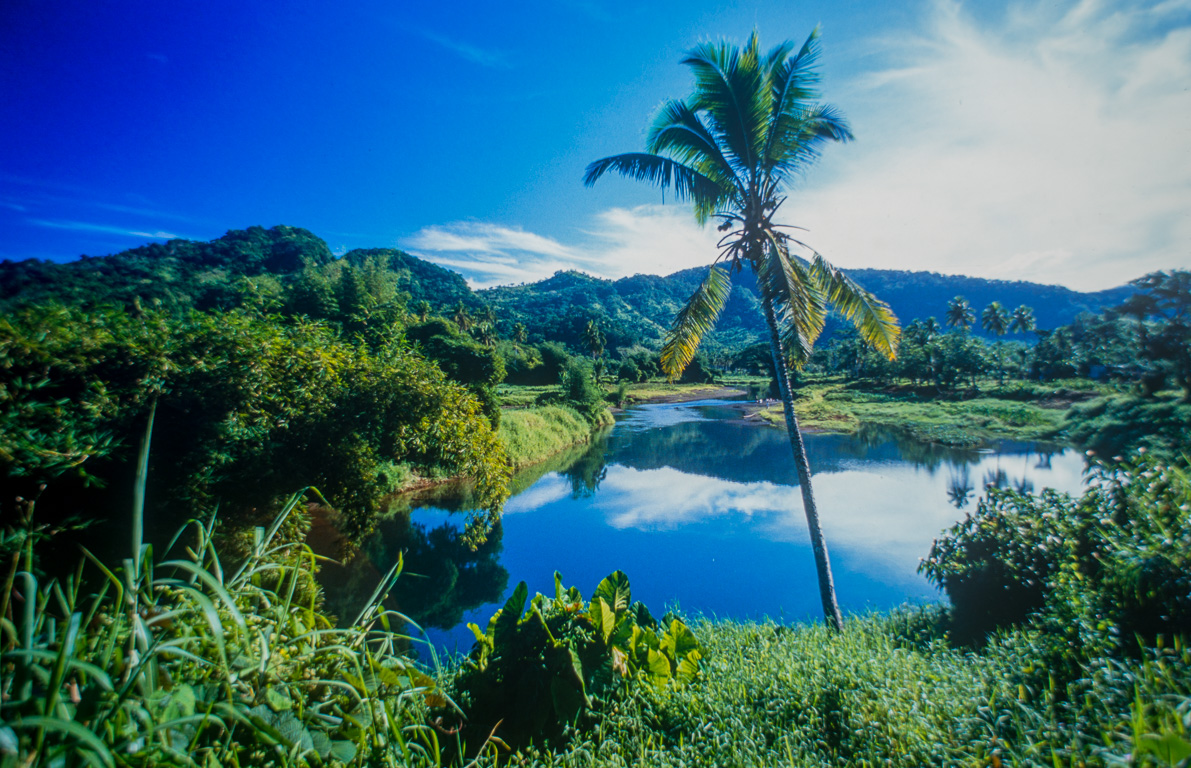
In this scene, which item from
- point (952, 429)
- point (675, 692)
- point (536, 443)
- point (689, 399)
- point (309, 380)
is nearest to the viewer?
point (675, 692)

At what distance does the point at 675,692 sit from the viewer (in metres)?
4.08

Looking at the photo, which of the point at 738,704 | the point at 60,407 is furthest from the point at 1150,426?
the point at 60,407

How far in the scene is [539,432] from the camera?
24141mm

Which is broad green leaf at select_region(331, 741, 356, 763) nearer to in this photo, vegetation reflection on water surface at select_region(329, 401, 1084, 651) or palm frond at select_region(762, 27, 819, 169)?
vegetation reflection on water surface at select_region(329, 401, 1084, 651)

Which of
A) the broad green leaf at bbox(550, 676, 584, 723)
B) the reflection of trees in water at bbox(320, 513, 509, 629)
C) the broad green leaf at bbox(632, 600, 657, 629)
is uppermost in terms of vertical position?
the broad green leaf at bbox(550, 676, 584, 723)

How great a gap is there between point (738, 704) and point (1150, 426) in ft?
88.8

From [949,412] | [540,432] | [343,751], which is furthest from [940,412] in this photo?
[343,751]

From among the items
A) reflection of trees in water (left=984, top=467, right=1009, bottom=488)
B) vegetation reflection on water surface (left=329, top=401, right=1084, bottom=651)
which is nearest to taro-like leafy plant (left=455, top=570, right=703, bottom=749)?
vegetation reflection on water surface (left=329, top=401, right=1084, bottom=651)

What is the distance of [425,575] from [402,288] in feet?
204

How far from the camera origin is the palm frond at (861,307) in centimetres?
648

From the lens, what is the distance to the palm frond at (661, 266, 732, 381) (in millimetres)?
7074

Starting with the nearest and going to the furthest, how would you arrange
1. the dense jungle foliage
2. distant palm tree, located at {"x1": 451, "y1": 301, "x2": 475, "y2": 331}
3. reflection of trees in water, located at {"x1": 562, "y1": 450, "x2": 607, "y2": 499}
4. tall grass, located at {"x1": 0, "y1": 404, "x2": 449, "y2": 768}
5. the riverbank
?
1. tall grass, located at {"x1": 0, "y1": 404, "x2": 449, "y2": 768}
2. the dense jungle foliage
3. reflection of trees in water, located at {"x1": 562, "y1": 450, "x2": 607, "y2": 499}
4. the riverbank
5. distant palm tree, located at {"x1": 451, "y1": 301, "x2": 475, "y2": 331}

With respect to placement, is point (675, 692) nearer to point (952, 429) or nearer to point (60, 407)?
point (60, 407)

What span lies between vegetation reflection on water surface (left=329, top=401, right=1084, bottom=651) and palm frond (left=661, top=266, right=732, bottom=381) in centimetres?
483
